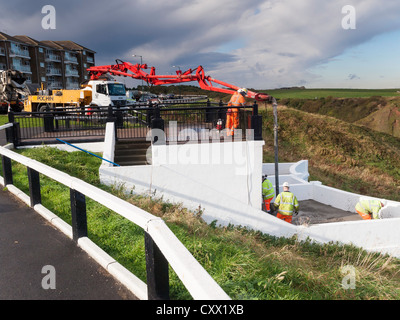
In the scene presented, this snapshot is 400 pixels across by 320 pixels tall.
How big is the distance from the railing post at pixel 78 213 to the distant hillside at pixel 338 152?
18.2 metres

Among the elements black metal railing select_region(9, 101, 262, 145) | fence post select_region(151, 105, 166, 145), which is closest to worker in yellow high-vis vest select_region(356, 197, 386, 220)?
black metal railing select_region(9, 101, 262, 145)

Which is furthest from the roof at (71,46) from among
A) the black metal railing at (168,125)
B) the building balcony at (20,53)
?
the black metal railing at (168,125)

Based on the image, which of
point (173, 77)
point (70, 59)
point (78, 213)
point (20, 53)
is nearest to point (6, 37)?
point (20, 53)

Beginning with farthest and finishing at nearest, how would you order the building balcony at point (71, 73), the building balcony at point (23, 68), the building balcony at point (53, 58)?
1. the building balcony at point (71, 73)
2. the building balcony at point (53, 58)
3. the building balcony at point (23, 68)

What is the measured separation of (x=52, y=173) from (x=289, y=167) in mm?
16824

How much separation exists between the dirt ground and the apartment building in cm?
5771

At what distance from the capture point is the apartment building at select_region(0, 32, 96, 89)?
61125 mm

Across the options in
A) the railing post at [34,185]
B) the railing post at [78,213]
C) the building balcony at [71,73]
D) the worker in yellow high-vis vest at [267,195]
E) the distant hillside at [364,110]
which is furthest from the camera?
the building balcony at [71,73]

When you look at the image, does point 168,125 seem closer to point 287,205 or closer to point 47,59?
point 287,205

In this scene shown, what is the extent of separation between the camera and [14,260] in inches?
166

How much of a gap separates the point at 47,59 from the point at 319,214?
70810mm

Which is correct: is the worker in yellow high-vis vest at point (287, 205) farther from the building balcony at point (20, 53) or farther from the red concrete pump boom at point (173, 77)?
the building balcony at point (20, 53)

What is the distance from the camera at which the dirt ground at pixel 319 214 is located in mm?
13413
